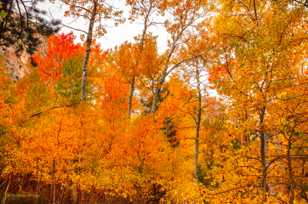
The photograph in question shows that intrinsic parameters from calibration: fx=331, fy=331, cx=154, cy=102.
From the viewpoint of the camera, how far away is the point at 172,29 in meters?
16.8

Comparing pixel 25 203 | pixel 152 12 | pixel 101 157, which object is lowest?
pixel 25 203

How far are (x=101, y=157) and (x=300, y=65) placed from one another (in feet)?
33.3

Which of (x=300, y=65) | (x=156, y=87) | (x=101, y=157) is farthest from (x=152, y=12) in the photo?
(x=300, y=65)

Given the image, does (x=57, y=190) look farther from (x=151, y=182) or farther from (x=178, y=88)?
(x=178, y=88)

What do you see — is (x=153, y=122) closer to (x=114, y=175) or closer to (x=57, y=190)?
(x=114, y=175)

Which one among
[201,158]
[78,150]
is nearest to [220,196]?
[78,150]

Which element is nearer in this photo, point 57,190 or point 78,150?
point 78,150

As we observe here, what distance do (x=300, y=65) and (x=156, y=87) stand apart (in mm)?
8150

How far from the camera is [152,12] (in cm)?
1742

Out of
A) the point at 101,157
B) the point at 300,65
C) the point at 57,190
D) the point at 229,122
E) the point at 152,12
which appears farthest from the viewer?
the point at 57,190

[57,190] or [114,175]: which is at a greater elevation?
[114,175]

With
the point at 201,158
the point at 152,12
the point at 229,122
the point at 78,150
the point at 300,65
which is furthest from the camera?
the point at 201,158

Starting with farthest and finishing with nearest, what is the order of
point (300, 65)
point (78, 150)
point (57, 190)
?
1. point (57, 190)
2. point (78, 150)
3. point (300, 65)

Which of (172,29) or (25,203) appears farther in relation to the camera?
(172,29)
